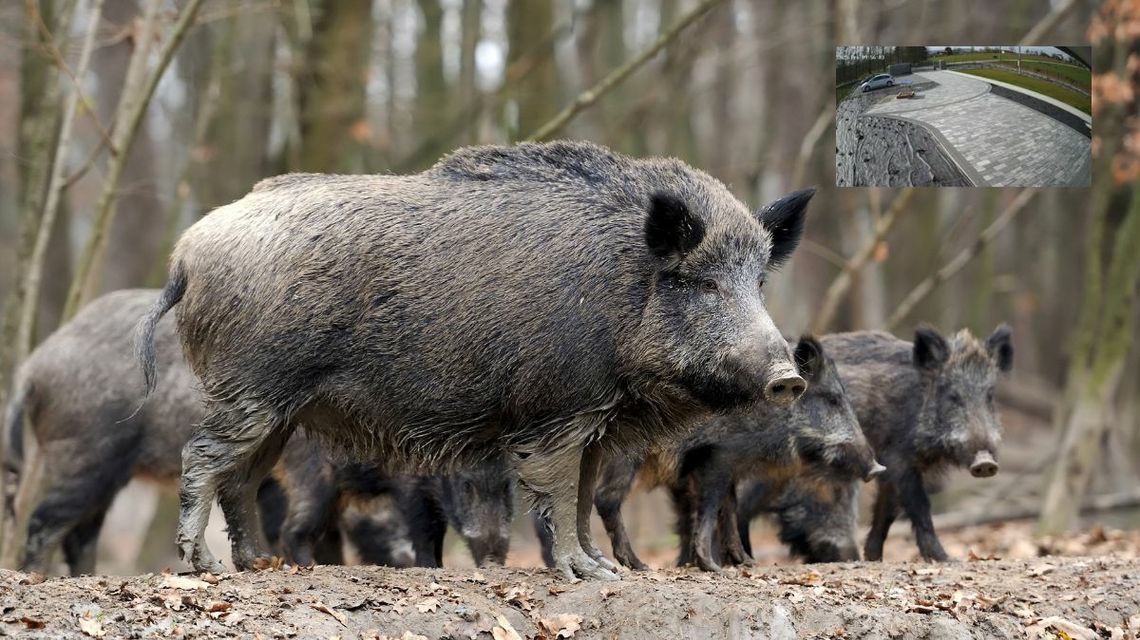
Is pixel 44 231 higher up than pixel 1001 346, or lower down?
higher up

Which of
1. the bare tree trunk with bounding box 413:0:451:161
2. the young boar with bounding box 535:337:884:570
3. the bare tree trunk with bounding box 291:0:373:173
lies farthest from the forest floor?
the bare tree trunk with bounding box 413:0:451:161

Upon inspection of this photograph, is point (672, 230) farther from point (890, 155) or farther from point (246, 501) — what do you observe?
point (246, 501)

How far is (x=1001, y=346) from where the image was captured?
33.0 feet

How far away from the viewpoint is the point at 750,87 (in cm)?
3033

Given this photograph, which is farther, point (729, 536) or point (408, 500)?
point (408, 500)

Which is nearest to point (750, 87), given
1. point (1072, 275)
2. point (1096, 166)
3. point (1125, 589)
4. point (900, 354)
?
point (1072, 275)

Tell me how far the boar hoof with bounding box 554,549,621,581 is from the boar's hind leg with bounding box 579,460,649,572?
1682 mm

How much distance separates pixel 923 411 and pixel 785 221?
2709 mm

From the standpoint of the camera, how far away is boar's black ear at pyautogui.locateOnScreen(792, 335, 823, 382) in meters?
9.02

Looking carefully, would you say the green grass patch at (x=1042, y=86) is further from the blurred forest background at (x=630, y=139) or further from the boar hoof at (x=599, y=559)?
the boar hoof at (x=599, y=559)

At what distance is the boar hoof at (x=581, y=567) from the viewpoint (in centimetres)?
705

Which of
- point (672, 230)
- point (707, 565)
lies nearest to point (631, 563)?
point (707, 565)

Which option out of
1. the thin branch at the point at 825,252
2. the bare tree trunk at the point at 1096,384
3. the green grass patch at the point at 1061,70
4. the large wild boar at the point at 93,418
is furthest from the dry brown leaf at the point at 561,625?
the bare tree trunk at the point at 1096,384

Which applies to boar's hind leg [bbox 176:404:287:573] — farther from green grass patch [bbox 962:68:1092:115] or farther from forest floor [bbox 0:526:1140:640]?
green grass patch [bbox 962:68:1092:115]
